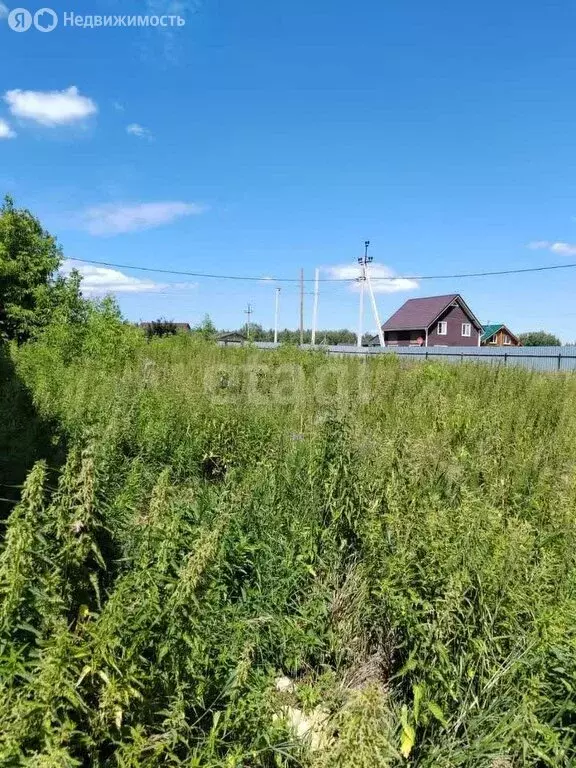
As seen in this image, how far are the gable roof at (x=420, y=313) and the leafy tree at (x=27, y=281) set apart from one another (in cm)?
2307

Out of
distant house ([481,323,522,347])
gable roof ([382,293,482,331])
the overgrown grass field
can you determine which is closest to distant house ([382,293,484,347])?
gable roof ([382,293,482,331])

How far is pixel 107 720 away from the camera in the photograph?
4.40 ft

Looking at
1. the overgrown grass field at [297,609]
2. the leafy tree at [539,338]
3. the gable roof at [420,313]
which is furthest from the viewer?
the leafy tree at [539,338]

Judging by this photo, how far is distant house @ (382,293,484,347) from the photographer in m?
33.3

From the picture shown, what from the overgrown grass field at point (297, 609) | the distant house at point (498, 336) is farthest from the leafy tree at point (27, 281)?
the distant house at point (498, 336)

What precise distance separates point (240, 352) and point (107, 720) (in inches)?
355

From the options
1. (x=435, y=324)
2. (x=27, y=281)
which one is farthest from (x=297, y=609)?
(x=435, y=324)

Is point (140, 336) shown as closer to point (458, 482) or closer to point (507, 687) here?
point (458, 482)

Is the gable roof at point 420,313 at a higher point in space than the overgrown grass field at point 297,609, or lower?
higher

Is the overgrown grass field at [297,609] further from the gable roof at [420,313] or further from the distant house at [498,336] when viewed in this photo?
the distant house at [498,336]

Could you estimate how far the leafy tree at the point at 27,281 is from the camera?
15.8 meters

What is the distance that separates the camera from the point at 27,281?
56.0 feet

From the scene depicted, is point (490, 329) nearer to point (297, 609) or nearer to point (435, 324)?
point (435, 324)

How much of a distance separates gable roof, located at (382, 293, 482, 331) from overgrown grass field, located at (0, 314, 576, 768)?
30.6 m
